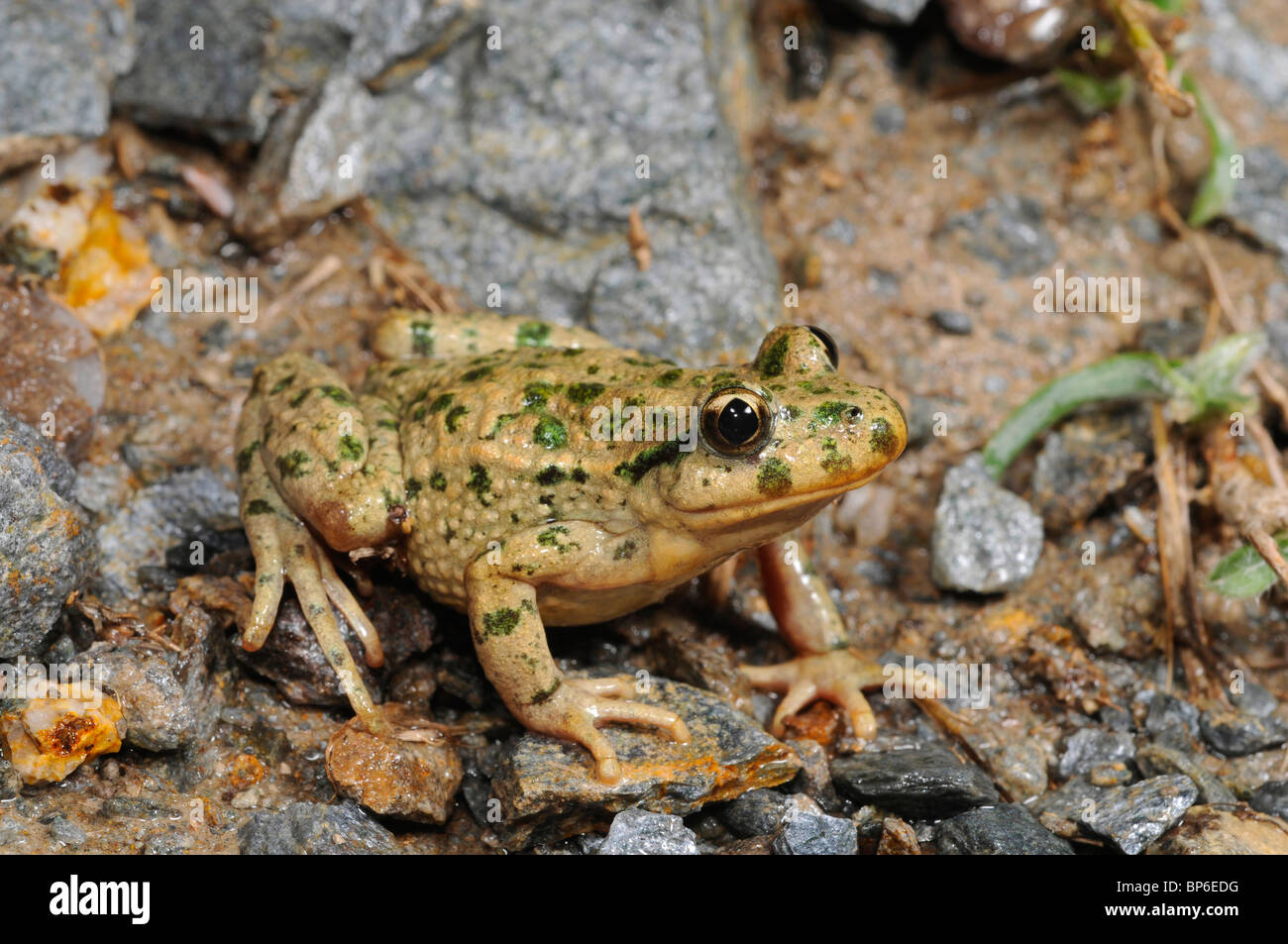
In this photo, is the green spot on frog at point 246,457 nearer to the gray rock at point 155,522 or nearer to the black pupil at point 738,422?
the gray rock at point 155,522

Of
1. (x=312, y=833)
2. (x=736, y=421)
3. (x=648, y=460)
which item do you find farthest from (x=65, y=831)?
(x=736, y=421)

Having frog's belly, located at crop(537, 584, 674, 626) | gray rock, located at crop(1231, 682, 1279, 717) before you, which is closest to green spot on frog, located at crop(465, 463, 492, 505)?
frog's belly, located at crop(537, 584, 674, 626)

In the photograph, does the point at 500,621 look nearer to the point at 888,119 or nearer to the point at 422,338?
the point at 422,338
